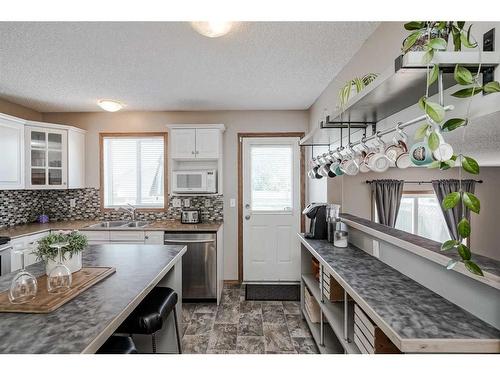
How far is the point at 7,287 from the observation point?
1.46 meters

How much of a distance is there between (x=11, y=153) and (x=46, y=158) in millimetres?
404

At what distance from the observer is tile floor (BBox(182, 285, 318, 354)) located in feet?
8.14

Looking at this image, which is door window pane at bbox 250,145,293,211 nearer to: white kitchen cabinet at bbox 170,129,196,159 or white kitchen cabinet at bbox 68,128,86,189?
white kitchen cabinet at bbox 170,129,196,159

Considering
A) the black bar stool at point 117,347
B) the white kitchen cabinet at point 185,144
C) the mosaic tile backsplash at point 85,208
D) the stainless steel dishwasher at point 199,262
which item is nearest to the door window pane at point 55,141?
the mosaic tile backsplash at point 85,208

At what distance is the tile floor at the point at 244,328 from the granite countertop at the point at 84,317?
3.83 feet

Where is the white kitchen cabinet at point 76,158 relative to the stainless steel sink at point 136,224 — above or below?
above

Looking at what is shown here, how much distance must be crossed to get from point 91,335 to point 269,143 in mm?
3465

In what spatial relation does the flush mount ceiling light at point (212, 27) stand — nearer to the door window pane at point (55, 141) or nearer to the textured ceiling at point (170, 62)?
the textured ceiling at point (170, 62)

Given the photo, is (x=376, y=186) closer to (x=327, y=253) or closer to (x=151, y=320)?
(x=327, y=253)

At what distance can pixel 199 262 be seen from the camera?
3.45m

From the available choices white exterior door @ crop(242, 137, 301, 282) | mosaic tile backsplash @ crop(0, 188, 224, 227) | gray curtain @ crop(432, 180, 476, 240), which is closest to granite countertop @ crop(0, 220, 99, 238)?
mosaic tile backsplash @ crop(0, 188, 224, 227)

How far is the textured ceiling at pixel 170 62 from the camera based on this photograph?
6.65 ft
